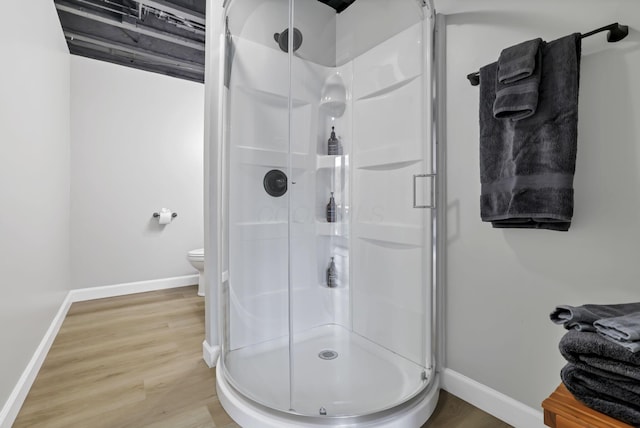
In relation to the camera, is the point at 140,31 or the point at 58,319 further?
the point at 140,31

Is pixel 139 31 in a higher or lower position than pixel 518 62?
higher

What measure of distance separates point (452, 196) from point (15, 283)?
217 centimetres

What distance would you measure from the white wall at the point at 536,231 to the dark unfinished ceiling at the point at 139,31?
2.22 metres

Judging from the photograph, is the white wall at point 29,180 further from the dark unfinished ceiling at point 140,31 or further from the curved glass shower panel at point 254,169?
the curved glass shower panel at point 254,169

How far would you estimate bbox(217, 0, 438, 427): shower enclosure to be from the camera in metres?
1.64

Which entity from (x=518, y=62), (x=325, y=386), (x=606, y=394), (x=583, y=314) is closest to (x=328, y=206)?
(x=325, y=386)

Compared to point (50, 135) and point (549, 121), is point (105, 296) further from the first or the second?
point (549, 121)

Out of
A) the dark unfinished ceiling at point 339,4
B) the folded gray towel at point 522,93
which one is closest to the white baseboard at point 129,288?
the dark unfinished ceiling at point 339,4

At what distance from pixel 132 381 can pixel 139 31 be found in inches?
111

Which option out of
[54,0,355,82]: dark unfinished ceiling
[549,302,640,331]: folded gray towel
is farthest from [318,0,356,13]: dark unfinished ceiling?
[549,302,640,331]: folded gray towel

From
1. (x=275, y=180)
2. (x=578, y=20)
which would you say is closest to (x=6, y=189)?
(x=275, y=180)

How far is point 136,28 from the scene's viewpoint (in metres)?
2.81

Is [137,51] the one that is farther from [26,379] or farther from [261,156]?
[26,379]

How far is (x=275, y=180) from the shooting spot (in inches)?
72.5
